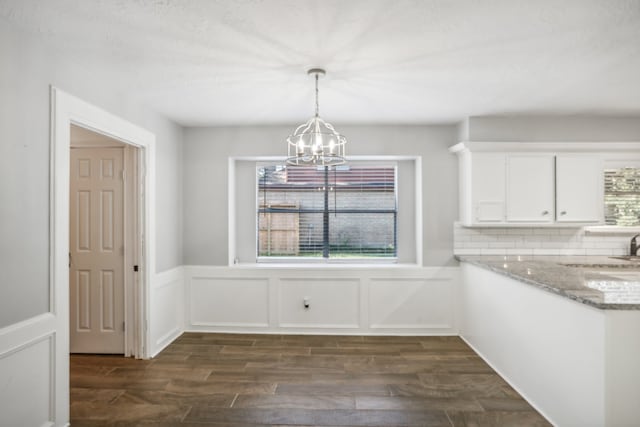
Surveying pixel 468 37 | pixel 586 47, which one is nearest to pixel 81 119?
pixel 468 37

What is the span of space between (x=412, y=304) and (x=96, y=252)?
344cm

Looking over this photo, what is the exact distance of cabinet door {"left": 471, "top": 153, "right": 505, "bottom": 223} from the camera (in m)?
4.01

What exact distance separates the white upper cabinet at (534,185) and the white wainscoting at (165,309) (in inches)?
133

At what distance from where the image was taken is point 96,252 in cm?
374

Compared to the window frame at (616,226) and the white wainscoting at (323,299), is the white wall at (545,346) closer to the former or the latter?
the white wainscoting at (323,299)

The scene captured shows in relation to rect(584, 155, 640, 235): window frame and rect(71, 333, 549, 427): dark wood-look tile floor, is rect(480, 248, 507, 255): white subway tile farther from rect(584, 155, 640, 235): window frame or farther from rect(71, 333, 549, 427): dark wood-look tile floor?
rect(71, 333, 549, 427): dark wood-look tile floor

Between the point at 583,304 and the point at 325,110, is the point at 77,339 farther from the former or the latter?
the point at 583,304

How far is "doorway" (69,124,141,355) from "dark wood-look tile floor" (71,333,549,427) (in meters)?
0.28

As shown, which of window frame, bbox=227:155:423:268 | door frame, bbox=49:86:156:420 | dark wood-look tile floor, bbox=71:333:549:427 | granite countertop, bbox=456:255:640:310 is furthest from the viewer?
window frame, bbox=227:155:423:268

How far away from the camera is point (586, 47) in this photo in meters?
2.38

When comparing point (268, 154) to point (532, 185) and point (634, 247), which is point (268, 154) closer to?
point (532, 185)

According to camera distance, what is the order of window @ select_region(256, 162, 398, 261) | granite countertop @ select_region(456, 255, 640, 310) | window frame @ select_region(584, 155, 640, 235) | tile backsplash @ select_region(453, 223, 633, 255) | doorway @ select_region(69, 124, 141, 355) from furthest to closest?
window @ select_region(256, 162, 398, 261)
tile backsplash @ select_region(453, 223, 633, 255)
window frame @ select_region(584, 155, 640, 235)
doorway @ select_region(69, 124, 141, 355)
granite countertop @ select_region(456, 255, 640, 310)

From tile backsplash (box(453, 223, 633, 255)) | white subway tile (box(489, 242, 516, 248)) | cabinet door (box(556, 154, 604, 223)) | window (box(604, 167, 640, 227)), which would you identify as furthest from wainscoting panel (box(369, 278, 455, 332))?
window (box(604, 167, 640, 227))

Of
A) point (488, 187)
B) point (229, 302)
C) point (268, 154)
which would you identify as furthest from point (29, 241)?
point (488, 187)
